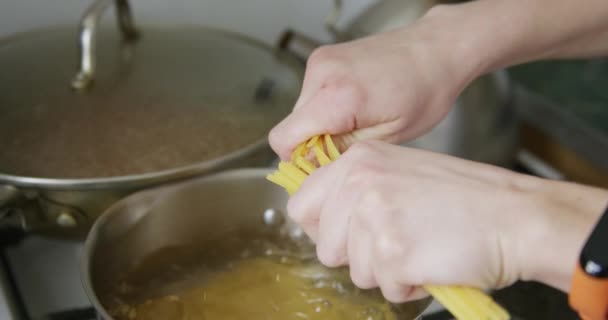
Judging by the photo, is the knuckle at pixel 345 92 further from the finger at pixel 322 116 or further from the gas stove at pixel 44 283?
the gas stove at pixel 44 283

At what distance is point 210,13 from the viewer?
95cm

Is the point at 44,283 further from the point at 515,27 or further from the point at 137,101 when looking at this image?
the point at 515,27

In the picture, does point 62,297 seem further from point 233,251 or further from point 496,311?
point 496,311

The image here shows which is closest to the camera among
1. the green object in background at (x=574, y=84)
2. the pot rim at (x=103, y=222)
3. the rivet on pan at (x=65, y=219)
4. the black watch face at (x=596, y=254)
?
the black watch face at (x=596, y=254)

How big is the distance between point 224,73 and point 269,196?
0.22 meters

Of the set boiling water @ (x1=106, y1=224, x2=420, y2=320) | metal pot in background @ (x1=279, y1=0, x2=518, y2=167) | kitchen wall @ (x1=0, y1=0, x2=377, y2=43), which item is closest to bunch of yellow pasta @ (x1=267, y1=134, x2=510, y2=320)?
boiling water @ (x1=106, y1=224, x2=420, y2=320)

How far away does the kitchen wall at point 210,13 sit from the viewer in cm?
85

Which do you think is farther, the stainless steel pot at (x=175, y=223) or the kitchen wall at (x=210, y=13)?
the kitchen wall at (x=210, y=13)

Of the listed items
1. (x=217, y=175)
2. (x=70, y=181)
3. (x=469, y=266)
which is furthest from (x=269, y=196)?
(x=469, y=266)

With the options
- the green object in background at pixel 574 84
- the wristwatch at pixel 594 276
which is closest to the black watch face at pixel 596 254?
the wristwatch at pixel 594 276

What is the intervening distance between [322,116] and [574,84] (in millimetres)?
914

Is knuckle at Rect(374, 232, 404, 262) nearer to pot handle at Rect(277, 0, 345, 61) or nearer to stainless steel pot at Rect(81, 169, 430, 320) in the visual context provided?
stainless steel pot at Rect(81, 169, 430, 320)

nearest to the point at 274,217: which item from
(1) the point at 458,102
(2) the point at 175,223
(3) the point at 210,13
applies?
(2) the point at 175,223

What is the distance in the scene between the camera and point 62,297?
0.65 metres
